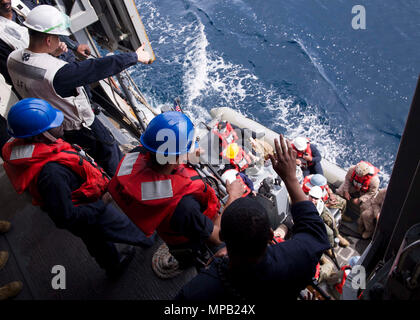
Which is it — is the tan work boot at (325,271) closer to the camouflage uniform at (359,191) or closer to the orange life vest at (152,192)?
the camouflage uniform at (359,191)

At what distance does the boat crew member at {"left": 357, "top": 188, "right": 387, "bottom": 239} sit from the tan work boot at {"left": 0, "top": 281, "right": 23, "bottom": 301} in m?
5.11

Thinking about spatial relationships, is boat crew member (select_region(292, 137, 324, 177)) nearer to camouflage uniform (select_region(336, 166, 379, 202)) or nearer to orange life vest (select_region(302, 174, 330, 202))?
camouflage uniform (select_region(336, 166, 379, 202))

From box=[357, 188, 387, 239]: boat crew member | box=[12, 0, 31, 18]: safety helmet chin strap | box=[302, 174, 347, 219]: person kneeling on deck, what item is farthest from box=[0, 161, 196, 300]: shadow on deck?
box=[357, 188, 387, 239]: boat crew member

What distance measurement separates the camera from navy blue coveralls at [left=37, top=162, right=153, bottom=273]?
2242 mm

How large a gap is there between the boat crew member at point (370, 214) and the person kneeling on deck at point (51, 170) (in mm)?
Answer: 4527

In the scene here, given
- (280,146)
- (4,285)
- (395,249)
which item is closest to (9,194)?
(4,285)

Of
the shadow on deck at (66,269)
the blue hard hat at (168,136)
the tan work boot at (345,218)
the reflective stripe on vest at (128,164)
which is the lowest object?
the tan work boot at (345,218)

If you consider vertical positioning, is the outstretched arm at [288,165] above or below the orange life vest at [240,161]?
above

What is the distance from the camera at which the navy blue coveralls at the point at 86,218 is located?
224cm

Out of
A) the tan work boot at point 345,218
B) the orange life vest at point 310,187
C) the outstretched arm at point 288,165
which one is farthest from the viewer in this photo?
the tan work boot at point 345,218

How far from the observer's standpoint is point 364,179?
18.6 ft

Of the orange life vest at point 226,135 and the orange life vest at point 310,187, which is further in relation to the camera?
the orange life vest at point 226,135

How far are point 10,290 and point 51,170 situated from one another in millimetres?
1661

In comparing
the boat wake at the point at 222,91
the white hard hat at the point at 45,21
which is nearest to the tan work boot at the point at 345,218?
the boat wake at the point at 222,91
